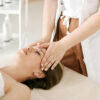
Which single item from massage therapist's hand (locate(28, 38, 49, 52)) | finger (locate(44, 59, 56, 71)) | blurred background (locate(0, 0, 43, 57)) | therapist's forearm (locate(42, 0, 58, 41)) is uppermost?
therapist's forearm (locate(42, 0, 58, 41))

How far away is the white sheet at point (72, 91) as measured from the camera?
1280 mm

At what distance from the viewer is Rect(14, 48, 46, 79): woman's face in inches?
52.1

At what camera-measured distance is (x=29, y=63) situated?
4.39 feet

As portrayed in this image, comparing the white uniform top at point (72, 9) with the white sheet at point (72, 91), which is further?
the white uniform top at point (72, 9)

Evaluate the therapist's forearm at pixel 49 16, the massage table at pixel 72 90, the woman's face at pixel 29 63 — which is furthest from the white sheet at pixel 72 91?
the therapist's forearm at pixel 49 16

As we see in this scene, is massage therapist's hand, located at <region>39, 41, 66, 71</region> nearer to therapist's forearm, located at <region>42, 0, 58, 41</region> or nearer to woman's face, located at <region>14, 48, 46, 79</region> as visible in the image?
woman's face, located at <region>14, 48, 46, 79</region>

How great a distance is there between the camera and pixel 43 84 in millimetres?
1363

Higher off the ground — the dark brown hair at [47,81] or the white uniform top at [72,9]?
the white uniform top at [72,9]

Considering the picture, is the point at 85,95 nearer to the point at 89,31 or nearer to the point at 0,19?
the point at 89,31

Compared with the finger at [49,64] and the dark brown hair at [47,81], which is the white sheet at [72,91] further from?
the finger at [49,64]

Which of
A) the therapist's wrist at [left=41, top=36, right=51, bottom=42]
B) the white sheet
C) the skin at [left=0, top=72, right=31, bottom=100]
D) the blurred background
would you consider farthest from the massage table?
the blurred background

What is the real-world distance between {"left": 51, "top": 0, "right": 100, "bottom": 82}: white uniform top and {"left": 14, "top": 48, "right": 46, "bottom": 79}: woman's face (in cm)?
31

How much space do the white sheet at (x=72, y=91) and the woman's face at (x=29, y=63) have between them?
0.11 meters

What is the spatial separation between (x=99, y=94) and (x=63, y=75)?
29 cm
